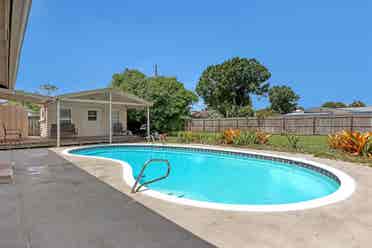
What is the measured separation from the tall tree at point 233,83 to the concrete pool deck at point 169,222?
31575mm

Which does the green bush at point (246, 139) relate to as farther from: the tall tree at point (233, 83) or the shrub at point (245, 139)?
the tall tree at point (233, 83)

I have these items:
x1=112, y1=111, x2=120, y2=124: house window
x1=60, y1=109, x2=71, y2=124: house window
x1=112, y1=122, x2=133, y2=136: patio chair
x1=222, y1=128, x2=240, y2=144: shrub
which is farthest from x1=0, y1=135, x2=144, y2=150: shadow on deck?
x1=222, y1=128, x2=240, y2=144: shrub

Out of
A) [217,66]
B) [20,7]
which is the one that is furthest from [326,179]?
[217,66]

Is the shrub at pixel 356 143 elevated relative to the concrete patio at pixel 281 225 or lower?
elevated

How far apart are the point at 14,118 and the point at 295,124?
20461 millimetres

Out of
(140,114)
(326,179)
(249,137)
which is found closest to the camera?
(326,179)

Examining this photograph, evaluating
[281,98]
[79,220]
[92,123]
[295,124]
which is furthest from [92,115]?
[281,98]

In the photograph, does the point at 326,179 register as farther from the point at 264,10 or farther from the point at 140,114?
the point at 264,10

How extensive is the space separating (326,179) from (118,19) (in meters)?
18.4

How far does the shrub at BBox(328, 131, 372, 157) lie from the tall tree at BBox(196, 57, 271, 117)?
83.4 ft

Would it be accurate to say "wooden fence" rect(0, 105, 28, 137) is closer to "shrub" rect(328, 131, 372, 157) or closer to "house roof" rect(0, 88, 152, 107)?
"house roof" rect(0, 88, 152, 107)

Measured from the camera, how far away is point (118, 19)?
62.1 ft

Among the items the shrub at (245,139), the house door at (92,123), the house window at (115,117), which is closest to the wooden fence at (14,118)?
the house door at (92,123)

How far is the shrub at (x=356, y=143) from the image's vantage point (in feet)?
26.5
